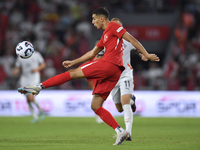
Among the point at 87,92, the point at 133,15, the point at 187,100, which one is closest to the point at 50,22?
the point at 133,15

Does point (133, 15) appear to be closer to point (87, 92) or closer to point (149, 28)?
point (149, 28)

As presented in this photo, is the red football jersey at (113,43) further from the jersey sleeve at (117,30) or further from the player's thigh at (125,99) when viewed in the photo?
the player's thigh at (125,99)

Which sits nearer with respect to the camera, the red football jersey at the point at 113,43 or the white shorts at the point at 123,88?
the red football jersey at the point at 113,43

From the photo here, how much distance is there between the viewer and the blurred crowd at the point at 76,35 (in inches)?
583

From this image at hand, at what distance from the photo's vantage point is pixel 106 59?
5633 millimetres

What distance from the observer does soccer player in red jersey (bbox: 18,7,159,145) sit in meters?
5.45

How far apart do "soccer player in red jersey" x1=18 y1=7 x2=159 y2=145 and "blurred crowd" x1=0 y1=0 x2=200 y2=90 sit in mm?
8432

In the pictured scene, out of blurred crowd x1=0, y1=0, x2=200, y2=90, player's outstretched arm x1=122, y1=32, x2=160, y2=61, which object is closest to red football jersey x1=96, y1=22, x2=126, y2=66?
player's outstretched arm x1=122, y1=32, x2=160, y2=61

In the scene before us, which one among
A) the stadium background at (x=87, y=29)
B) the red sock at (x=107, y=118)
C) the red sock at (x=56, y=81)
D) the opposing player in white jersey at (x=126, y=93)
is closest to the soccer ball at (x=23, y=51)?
the opposing player in white jersey at (x=126, y=93)

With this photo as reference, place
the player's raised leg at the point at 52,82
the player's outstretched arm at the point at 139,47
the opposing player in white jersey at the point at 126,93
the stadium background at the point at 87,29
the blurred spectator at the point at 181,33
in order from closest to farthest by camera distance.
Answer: the player's raised leg at the point at 52,82
the player's outstretched arm at the point at 139,47
the opposing player in white jersey at the point at 126,93
the stadium background at the point at 87,29
the blurred spectator at the point at 181,33

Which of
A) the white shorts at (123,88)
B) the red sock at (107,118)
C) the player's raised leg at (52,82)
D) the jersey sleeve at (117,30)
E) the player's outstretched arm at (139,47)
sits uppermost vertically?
the jersey sleeve at (117,30)

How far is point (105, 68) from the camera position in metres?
5.54

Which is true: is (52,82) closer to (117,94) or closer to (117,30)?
(117,30)

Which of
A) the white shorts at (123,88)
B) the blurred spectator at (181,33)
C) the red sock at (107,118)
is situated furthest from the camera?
the blurred spectator at (181,33)
